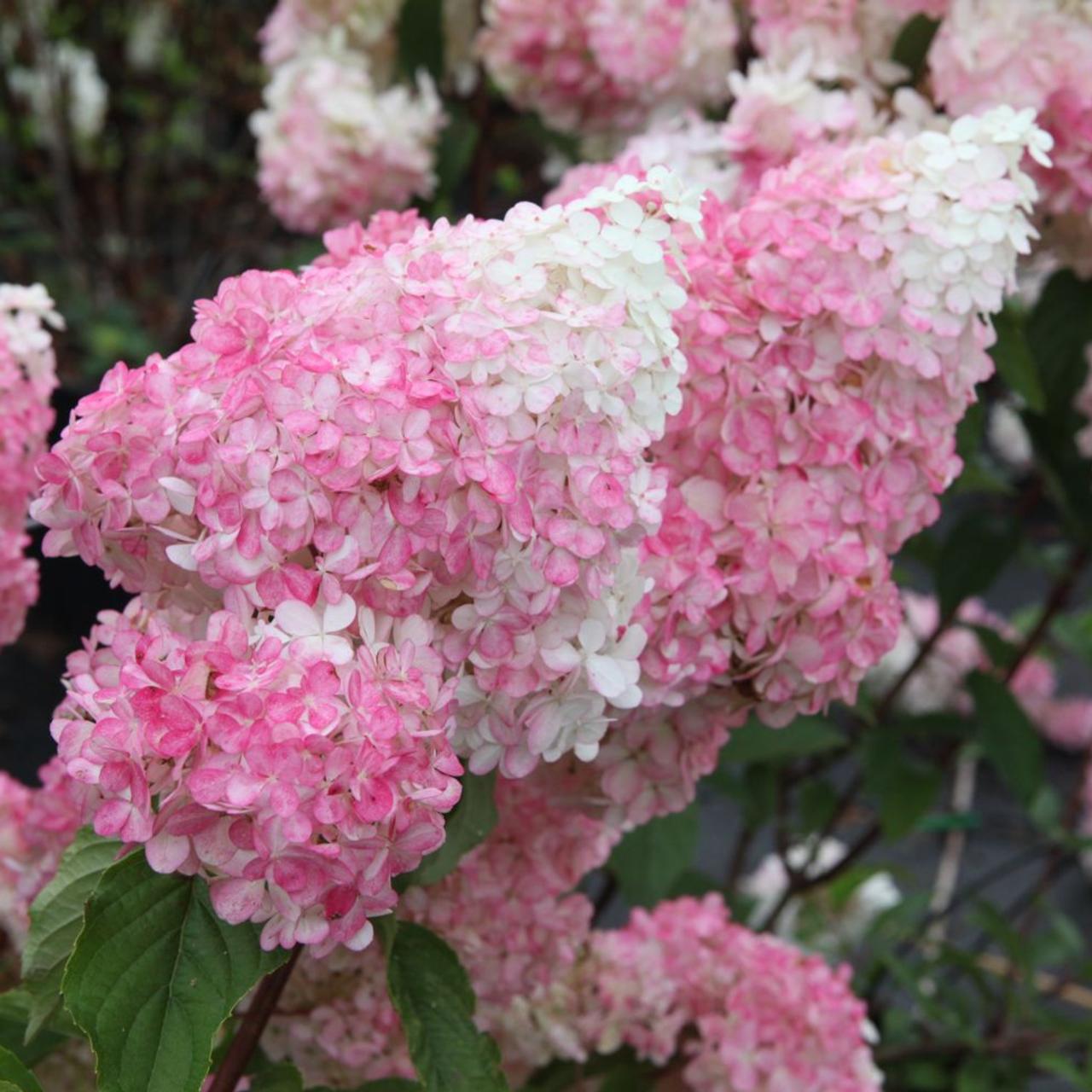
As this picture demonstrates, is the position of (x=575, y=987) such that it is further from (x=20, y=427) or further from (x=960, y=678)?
(x=960, y=678)

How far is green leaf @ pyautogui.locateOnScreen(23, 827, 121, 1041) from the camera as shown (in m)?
0.61

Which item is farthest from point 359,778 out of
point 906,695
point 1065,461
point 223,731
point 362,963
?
point 906,695

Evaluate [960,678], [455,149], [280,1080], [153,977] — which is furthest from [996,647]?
[153,977]

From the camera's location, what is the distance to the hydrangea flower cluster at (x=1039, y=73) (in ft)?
3.17

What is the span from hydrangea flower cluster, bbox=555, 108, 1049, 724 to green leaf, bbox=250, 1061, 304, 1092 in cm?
27

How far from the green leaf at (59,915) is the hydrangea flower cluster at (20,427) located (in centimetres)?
21

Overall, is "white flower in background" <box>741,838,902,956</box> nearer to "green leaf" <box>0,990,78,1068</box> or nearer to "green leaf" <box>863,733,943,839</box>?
"green leaf" <box>863,733,943,839</box>

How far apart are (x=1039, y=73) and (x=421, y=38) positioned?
793mm

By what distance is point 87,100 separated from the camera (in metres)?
3.43

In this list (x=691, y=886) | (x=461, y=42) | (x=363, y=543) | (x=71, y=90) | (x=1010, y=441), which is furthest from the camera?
(x=71, y=90)

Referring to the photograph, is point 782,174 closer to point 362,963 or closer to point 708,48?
point 362,963

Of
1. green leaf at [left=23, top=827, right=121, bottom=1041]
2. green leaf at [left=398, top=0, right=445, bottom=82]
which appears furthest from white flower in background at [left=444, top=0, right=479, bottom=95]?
green leaf at [left=23, top=827, right=121, bottom=1041]

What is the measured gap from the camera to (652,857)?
3.72 feet

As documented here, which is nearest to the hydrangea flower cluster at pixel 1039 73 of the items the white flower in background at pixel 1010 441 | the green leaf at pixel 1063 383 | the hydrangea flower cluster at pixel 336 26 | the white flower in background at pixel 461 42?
the green leaf at pixel 1063 383
